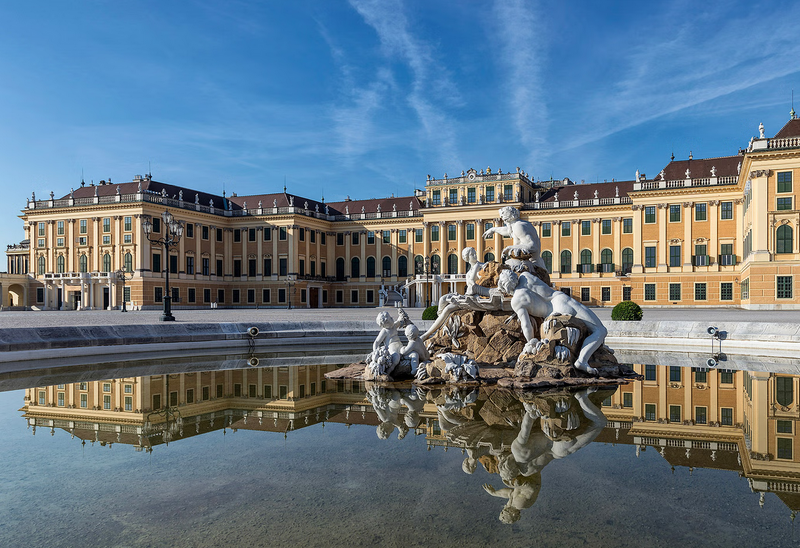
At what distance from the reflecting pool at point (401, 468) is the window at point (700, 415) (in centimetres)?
2

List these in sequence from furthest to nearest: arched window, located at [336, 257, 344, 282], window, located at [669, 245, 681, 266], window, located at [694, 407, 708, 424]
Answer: arched window, located at [336, 257, 344, 282]
window, located at [669, 245, 681, 266]
window, located at [694, 407, 708, 424]

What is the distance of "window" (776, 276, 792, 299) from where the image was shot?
36.6 metres

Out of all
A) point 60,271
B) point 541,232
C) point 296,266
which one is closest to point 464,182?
point 541,232

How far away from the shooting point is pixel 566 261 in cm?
5694

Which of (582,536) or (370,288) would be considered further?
(370,288)

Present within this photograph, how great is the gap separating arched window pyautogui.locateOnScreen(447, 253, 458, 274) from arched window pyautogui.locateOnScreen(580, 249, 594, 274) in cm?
1282

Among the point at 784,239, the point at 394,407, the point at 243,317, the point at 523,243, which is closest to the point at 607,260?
the point at 784,239

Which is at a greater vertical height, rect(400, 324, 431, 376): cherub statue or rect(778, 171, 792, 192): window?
rect(778, 171, 792, 192): window

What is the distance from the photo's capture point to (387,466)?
5094mm

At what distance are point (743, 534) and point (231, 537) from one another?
10.6 feet

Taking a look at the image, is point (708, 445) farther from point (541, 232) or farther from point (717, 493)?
point (541, 232)

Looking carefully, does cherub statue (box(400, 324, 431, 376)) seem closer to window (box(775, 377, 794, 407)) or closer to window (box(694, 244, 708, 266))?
window (box(775, 377, 794, 407))

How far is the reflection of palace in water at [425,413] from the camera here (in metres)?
5.48

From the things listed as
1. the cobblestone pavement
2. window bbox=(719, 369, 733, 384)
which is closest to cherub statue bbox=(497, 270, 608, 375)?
window bbox=(719, 369, 733, 384)
